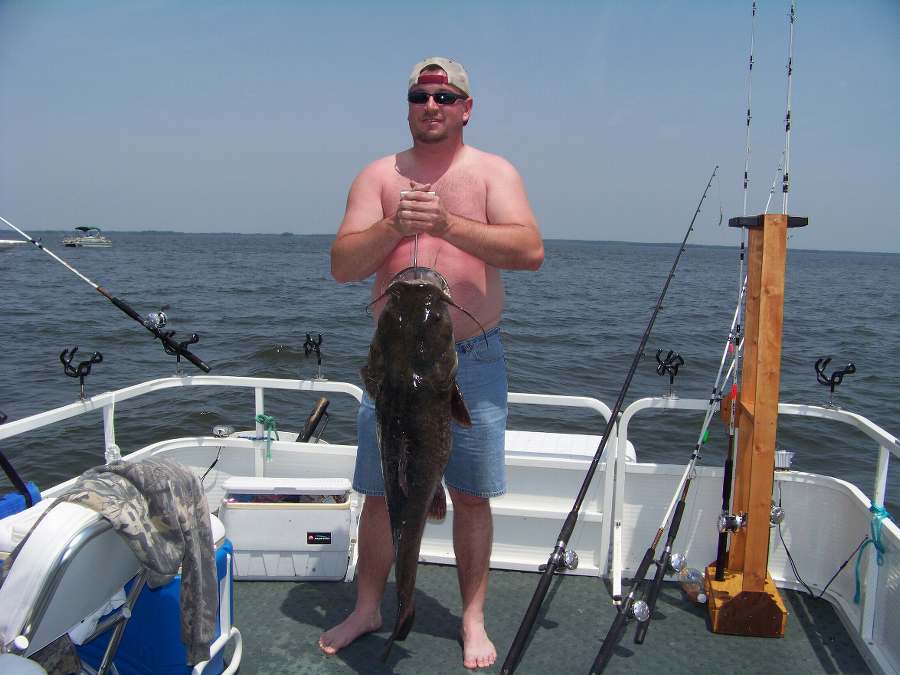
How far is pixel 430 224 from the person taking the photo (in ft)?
7.61

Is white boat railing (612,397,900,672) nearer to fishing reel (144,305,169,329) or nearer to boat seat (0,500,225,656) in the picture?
boat seat (0,500,225,656)

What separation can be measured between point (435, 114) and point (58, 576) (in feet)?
6.74

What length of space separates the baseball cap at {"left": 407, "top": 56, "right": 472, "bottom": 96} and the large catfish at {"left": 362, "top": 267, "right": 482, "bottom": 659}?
82 centimetres

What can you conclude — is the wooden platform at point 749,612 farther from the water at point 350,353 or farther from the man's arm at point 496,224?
the water at point 350,353

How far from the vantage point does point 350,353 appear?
17.1m

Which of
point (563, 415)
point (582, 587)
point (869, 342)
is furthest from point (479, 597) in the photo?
point (869, 342)

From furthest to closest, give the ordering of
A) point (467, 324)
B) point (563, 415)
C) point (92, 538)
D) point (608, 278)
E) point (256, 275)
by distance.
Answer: point (608, 278)
point (256, 275)
point (563, 415)
point (467, 324)
point (92, 538)

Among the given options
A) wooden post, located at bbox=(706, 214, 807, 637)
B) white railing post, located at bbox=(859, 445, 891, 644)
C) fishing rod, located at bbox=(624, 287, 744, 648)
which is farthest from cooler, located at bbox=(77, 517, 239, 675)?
white railing post, located at bbox=(859, 445, 891, 644)

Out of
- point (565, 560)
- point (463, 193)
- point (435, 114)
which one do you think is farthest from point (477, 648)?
point (435, 114)

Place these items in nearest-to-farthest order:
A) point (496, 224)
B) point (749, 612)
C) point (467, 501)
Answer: point (496, 224), point (467, 501), point (749, 612)

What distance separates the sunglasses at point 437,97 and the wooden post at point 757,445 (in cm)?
164

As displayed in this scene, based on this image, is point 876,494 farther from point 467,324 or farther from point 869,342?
point 869,342

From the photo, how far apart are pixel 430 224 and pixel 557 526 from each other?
2.51 meters

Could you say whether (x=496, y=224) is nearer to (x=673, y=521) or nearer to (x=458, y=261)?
(x=458, y=261)
